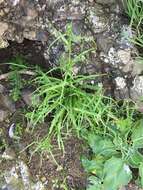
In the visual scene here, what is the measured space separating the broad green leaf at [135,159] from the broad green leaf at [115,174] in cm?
3

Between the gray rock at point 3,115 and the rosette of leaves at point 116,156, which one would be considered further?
the gray rock at point 3,115

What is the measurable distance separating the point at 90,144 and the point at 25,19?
2.33 feet

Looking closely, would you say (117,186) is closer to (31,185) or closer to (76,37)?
(31,185)

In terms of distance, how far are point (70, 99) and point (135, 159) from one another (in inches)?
17.4

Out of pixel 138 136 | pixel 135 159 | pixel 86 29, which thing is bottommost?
pixel 135 159

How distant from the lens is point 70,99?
226 centimetres

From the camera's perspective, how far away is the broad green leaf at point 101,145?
7.39ft

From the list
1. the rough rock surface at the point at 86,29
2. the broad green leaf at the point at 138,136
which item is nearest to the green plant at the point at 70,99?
the rough rock surface at the point at 86,29

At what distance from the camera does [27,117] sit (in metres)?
2.37

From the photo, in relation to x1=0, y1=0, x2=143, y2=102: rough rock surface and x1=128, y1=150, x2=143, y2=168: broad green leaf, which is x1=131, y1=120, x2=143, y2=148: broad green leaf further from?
x1=0, y1=0, x2=143, y2=102: rough rock surface

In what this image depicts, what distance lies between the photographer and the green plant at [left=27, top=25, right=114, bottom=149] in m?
2.21

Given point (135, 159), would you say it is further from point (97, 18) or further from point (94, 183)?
point (97, 18)

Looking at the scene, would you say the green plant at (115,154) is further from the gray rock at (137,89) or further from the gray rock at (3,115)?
the gray rock at (3,115)

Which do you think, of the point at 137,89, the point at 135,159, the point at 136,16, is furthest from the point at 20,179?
the point at 136,16
